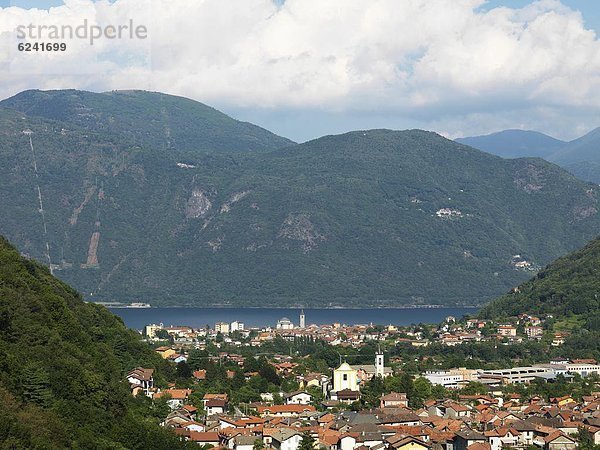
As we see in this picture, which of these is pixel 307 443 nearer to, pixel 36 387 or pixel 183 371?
pixel 36 387

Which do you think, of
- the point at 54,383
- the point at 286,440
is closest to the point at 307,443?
the point at 286,440

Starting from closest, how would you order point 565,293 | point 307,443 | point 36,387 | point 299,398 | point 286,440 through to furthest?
1. point 36,387
2. point 307,443
3. point 286,440
4. point 299,398
5. point 565,293

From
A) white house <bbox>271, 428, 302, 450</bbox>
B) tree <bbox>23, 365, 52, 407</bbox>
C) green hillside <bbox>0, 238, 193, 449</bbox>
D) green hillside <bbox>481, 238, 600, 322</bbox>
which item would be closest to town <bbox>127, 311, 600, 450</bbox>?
white house <bbox>271, 428, 302, 450</bbox>

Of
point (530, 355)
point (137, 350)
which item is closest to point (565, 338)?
point (530, 355)

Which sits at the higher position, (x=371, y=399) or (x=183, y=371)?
(x=183, y=371)

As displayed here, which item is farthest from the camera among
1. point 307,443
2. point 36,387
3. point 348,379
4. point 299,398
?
point 348,379

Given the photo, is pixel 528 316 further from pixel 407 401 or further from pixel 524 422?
pixel 524 422

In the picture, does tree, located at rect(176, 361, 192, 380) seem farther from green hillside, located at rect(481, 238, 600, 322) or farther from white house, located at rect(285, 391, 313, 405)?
green hillside, located at rect(481, 238, 600, 322)

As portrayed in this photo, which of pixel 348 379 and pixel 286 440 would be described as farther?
pixel 348 379
